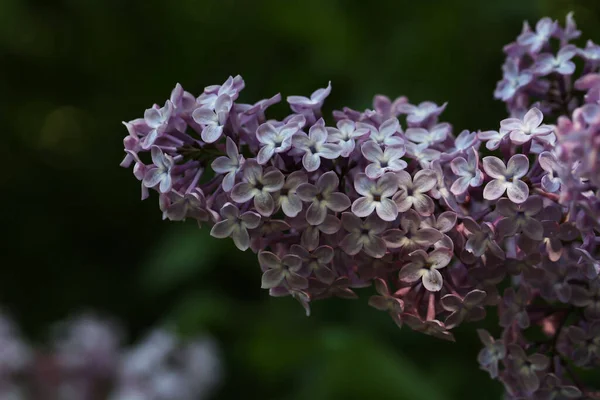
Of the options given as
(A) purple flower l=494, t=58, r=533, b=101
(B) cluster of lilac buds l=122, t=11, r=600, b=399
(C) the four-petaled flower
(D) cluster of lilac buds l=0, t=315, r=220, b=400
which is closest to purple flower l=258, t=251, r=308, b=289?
(B) cluster of lilac buds l=122, t=11, r=600, b=399

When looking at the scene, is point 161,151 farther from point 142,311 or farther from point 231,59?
point 142,311


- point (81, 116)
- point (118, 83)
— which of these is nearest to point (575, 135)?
point (118, 83)

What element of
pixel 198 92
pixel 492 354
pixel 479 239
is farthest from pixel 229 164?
pixel 198 92

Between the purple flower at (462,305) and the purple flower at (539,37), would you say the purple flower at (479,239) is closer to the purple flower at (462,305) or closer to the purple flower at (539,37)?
the purple flower at (462,305)

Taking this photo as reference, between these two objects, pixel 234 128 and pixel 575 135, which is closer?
pixel 575 135

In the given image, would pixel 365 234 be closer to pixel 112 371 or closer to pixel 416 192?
pixel 416 192

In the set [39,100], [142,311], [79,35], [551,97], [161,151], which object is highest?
[551,97]
